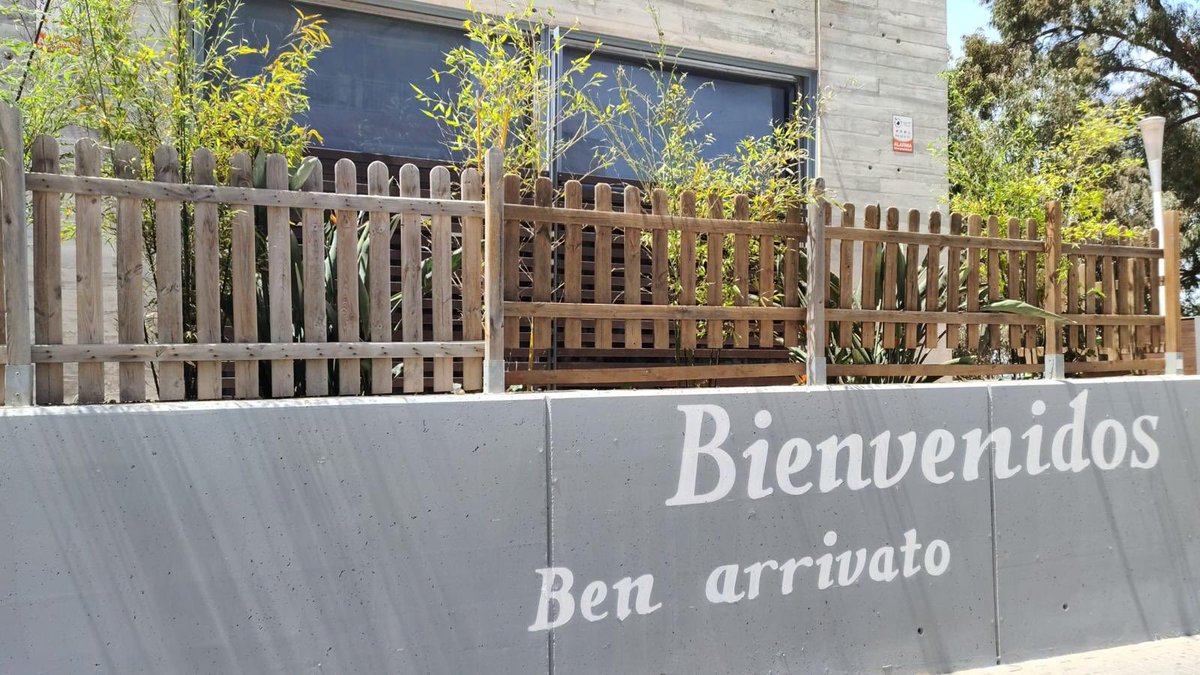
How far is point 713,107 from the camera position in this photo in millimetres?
9023

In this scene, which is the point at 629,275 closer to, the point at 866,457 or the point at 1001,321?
the point at 866,457

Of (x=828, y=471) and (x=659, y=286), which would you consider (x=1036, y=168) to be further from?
(x=659, y=286)

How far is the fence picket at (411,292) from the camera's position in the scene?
4.20 m

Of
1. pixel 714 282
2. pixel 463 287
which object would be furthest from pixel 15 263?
pixel 714 282

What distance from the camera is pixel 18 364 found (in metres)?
3.58

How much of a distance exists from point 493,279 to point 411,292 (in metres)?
0.36

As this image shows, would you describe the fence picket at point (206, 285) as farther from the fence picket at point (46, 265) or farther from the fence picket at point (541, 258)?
the fence picket at point (541, 258)

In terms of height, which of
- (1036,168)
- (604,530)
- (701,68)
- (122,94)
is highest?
(701,68)

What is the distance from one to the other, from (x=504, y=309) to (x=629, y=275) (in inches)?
26.3

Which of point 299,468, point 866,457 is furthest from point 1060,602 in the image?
point 299,468

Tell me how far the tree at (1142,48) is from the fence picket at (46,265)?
79.1 feet

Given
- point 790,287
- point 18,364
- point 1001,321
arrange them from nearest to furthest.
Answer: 1. point 18,364
2. point 790,287
3. point 1001,321

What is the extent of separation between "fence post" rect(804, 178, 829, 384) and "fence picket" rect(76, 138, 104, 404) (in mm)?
3201

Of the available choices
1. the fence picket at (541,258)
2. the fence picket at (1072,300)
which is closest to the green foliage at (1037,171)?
the fence picket at (1072,300)
